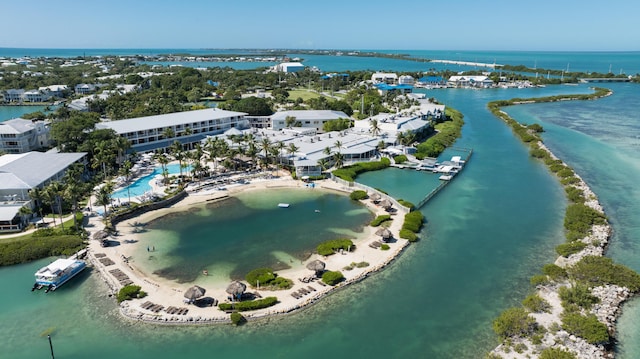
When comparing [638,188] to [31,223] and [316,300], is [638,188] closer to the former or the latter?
[316,300]

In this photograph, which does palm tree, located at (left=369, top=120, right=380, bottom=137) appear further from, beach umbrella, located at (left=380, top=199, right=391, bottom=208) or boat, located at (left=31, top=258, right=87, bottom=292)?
boat, located at (left=31, top=258, right=87, bottom=292)

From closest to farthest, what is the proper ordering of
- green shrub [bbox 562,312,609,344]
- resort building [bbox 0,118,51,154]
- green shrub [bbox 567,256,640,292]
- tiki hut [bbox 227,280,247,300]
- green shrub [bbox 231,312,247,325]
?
green shrub [bbox 562,312,609,344] < green shrub [bbox 231,312,247,325] < tiki hut [bbox 227,280,247,300] < green shrub [bbox 567,256,640,292] < resort building [bbox 0,118,51,154]

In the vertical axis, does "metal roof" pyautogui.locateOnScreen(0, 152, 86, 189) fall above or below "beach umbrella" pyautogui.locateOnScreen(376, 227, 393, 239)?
above

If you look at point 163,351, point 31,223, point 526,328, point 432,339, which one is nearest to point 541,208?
point 526,328

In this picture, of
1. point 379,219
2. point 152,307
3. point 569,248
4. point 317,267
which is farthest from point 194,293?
point 569,248

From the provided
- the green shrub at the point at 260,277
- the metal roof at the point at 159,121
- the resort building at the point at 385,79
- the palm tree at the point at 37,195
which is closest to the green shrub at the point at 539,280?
the green shrub at the point at 260,277

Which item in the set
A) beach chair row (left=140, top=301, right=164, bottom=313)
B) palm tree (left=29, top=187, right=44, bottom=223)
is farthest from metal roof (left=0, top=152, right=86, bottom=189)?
beach chair row (left=140, top=301, right=164, bottom=313)

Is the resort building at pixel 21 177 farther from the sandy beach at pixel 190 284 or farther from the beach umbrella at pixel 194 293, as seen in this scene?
the beach umbrella at pixel 194 293
